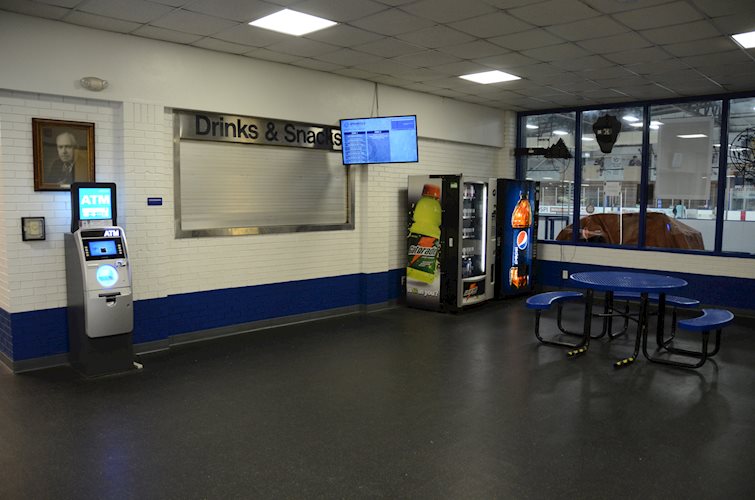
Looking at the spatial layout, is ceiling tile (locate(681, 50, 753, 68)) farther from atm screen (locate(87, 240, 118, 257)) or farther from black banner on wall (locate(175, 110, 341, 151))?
atm screen (locate(87, 240, 118, 257))

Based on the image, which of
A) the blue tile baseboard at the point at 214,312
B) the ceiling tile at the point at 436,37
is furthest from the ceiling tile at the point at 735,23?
the blue tile baseboard at the point at 214,312

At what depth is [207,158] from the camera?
21.2 feet

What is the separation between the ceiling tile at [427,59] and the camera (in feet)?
21.0

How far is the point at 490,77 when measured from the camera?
759 cm

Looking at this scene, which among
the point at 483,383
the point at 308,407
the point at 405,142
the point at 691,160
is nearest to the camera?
the point at 308,407

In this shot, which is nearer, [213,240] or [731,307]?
[213,240]

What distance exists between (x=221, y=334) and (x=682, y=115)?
7.67 meters

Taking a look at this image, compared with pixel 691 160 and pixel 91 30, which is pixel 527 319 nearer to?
pixel 691 160

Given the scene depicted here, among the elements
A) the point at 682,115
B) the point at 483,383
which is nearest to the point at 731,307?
the point at 682,115

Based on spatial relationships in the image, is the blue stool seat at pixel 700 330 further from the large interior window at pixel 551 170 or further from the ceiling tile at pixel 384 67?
the large interior window at pixel 551 170

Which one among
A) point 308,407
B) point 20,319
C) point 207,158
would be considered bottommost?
point 308,407

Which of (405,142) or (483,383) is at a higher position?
(405,142)

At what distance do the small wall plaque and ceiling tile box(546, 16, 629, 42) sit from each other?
16.8ft

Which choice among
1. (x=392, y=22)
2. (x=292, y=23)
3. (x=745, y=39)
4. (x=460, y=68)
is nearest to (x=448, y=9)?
(x=392, y=22)
